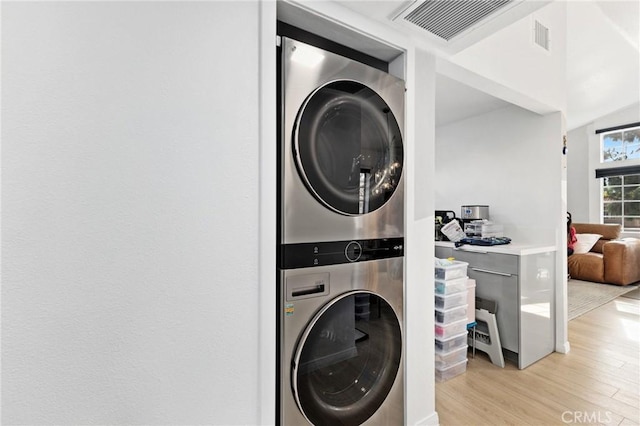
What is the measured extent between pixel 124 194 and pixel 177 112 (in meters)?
0.30

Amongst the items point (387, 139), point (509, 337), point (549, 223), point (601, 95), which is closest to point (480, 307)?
point (509, 337)

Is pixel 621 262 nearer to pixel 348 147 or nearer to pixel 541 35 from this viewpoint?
pixel 541 35

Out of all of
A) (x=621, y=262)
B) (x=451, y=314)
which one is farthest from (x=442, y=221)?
(x=621, y=262)

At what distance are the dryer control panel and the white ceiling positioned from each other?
3.28 ft

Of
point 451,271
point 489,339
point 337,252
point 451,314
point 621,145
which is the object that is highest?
point 621,145

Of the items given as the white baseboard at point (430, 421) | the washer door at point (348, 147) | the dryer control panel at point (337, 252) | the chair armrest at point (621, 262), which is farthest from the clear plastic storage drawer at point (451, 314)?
the chair armrest at point (621, 262)

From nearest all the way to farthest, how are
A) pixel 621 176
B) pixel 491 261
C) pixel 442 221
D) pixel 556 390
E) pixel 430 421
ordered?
pixel 430 421
pixel 556 390
pixel 491 261
pixel 442 221
pixel 621 176

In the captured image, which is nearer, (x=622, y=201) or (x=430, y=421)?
(x=430, y=421)

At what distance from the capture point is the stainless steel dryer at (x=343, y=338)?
3.81 feet

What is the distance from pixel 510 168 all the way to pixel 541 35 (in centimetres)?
111

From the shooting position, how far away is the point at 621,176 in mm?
5961

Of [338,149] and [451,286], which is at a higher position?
[338,149]

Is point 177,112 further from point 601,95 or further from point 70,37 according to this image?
point 601,95

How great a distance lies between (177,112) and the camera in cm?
98
